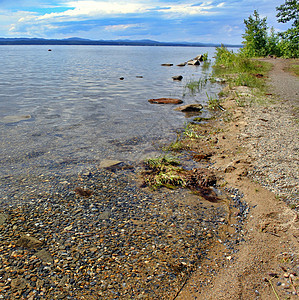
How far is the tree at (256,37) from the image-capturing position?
5441 centimetres

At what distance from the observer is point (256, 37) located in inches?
2183

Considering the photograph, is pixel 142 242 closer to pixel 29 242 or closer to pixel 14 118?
pixel 29 242

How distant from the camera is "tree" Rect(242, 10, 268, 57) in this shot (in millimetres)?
54406

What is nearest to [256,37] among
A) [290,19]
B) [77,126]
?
[290,19]

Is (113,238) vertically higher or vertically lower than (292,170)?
lower

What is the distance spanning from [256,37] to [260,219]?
58.3 m

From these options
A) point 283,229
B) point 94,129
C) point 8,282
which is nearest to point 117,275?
point 8,282

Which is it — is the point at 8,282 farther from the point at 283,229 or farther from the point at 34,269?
the point at 283,229

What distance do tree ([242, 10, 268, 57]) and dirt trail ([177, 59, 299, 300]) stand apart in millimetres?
49897

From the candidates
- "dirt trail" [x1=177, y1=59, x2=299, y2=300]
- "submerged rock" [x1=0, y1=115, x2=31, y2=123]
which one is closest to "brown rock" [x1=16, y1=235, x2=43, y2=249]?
"dirt trail" [x1=177, y1=59, x2=299, y2=300]

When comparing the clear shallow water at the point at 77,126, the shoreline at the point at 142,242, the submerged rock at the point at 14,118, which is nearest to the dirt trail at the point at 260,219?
the shoreline at the point at 142,242

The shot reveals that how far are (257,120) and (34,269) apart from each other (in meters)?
11.1

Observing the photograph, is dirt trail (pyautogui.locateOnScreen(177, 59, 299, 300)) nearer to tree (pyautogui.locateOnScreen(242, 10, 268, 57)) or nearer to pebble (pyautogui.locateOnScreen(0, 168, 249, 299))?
pebble (pyautogui.locateOnScreen(0, 168, 249, 299))

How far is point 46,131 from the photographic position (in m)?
12.1
